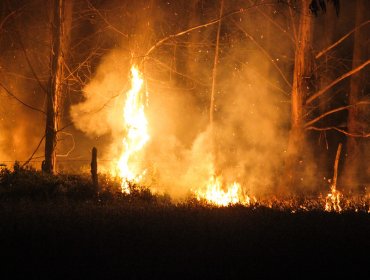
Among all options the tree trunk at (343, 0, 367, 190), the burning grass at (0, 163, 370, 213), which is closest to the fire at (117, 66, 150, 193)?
the burning grass at (0, 163, 370, 213)

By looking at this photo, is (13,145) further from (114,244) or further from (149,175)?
(114,244)

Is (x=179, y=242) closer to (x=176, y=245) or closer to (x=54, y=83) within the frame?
(x=176, y=245)

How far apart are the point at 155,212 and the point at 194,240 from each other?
1.73 meters

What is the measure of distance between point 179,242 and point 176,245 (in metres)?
0.11

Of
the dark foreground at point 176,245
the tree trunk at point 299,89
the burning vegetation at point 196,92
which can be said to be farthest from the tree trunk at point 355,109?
the dark foreground at point 176,245

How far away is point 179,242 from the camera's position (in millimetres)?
7211

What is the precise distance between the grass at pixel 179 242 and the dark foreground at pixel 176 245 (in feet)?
0.05

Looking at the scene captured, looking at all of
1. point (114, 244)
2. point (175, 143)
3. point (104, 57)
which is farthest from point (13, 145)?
point (114, 244)

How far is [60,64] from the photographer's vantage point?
14609 mm

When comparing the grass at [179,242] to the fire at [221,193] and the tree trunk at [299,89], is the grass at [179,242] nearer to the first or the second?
the fire at [221,193]

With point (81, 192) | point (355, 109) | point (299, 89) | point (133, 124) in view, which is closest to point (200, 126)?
point (133, 124)

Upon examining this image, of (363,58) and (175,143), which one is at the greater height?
(363,58)

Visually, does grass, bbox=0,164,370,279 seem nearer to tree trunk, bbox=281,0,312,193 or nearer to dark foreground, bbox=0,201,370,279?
dark foreground, bbox=0,201,370,279

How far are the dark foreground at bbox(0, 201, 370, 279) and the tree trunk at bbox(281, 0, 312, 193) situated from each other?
25.1ft
